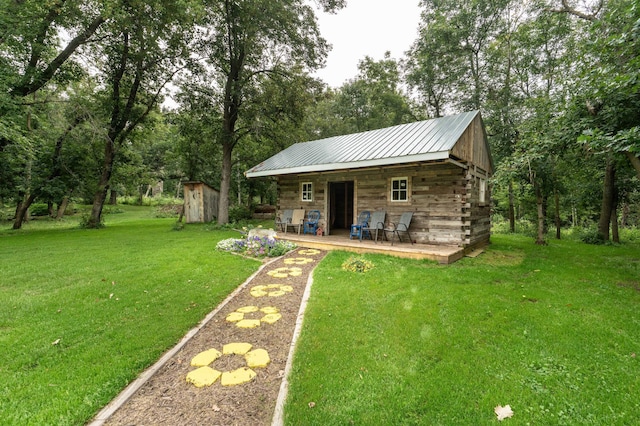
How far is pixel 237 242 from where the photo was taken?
766 cm

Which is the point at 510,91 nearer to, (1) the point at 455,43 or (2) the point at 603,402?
(1) the point at 455,43

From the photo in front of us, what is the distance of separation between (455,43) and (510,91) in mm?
4428

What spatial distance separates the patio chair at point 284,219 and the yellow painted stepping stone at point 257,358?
290 inches

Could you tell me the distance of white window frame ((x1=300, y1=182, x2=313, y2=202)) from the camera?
32.6 feet

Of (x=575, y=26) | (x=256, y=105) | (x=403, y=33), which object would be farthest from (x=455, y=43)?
(x=256, y=105)

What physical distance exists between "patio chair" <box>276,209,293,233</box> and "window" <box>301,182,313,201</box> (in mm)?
770

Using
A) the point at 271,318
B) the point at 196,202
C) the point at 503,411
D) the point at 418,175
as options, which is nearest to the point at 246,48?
the point at 196,202

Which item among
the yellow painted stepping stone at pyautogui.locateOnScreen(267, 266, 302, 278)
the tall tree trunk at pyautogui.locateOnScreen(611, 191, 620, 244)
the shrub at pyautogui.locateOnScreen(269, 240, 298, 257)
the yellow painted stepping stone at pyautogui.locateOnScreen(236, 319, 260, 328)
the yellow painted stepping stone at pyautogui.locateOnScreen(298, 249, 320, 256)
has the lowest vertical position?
the yellow painted stepping stone at pyautogui.locateOnScreen(236, 319, 260, 328)

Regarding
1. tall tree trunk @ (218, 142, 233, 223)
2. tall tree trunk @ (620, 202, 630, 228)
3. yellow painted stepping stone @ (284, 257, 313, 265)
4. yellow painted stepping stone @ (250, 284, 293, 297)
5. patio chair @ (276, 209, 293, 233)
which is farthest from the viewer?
tall tree trunk @ (620, 202, 630, 228)

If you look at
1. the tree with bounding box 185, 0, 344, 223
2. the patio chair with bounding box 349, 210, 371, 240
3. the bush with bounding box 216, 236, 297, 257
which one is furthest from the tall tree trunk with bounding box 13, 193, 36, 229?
the patio chair with bounding box 349, 210, 371, 240

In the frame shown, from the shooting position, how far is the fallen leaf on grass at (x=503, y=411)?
1934 mm

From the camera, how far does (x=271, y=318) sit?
11.7ft

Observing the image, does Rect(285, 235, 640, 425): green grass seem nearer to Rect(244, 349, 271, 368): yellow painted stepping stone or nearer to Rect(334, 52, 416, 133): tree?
Rect(244, 349, 271, 368): yellow painted stepping stone

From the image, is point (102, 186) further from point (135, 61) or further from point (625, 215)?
point (625, 215)
